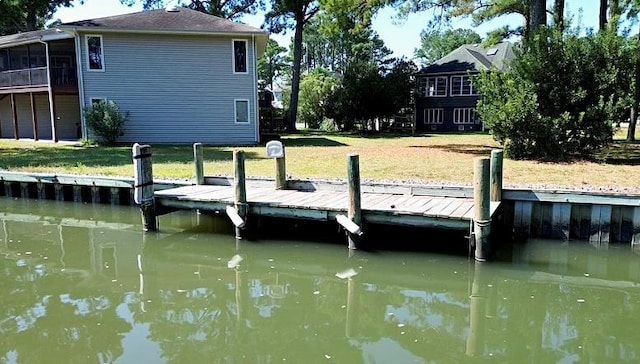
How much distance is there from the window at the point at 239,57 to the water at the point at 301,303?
15406 mm

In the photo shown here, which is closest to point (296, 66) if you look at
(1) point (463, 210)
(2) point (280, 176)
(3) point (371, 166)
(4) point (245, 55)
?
(4) point (245, 55)

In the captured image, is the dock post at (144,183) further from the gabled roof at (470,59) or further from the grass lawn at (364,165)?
the gabled roof at (470,59)

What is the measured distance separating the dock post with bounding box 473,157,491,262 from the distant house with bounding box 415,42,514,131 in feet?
110

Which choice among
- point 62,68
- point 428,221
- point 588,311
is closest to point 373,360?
point 588,311

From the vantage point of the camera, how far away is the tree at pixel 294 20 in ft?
110

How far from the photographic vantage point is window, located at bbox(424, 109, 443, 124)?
134 ft

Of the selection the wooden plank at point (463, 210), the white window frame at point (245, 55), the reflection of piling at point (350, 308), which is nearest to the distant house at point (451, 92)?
the white window frame at point (245, 55)

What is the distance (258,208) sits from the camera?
8891 millimetres

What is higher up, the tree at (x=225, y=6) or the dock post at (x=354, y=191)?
the tree at (x=225, y=6)

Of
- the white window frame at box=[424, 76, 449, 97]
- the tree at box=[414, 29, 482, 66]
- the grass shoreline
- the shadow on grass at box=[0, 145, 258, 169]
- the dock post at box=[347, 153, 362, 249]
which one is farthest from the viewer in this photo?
the tree at box=[414, 29, 482, 66]

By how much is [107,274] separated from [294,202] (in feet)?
10.0

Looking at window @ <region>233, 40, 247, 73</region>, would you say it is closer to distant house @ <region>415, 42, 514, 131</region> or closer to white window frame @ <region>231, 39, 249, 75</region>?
white window frame @ <region>231, 39, 249, 75</region>

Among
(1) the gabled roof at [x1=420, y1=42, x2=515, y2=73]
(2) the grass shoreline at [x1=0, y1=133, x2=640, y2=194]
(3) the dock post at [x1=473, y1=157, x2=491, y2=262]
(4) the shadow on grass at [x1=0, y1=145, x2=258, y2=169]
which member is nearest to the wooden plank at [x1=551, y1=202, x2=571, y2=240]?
(2) the grass shoreline at [x1=0, y1=133, x2=640, y2=194]

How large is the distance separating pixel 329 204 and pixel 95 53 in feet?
59.7
